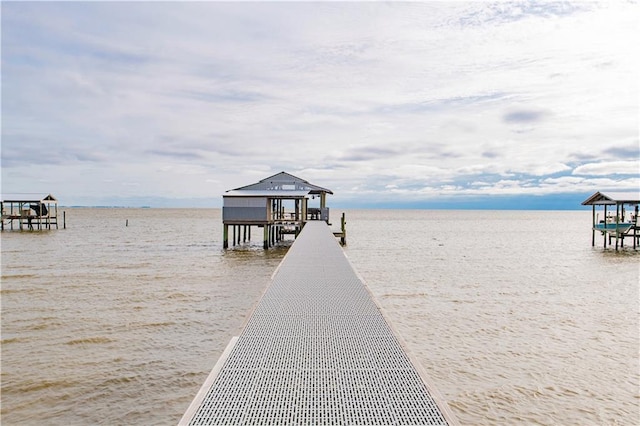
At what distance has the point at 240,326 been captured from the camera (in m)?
5.82

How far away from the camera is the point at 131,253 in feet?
86.5

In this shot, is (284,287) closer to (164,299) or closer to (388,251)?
(164,299)

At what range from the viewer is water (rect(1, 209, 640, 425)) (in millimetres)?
6777

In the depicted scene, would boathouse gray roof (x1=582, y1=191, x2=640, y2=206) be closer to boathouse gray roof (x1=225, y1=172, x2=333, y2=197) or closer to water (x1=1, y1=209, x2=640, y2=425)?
water (x1=1, y1=209, x2=640, y2=425)

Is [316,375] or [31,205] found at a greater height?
[31,205]

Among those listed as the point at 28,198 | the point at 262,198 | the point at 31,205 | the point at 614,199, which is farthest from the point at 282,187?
the point at 31,205

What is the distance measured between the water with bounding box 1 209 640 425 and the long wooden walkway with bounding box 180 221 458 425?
1.85 meters

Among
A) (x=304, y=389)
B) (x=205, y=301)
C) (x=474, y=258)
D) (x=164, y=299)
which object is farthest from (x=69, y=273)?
(x=474, y=258)

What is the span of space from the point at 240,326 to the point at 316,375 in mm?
1765

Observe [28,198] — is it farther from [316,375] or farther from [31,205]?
[316,375]

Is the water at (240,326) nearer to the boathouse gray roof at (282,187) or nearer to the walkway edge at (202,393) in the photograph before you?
the walkway edge at (202,393)

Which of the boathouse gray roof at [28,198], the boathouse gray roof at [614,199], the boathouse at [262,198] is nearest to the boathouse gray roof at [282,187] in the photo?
the boathouse at [262,198]

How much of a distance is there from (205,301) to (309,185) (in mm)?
15085

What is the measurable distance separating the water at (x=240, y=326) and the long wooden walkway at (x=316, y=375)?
6.06 feet
